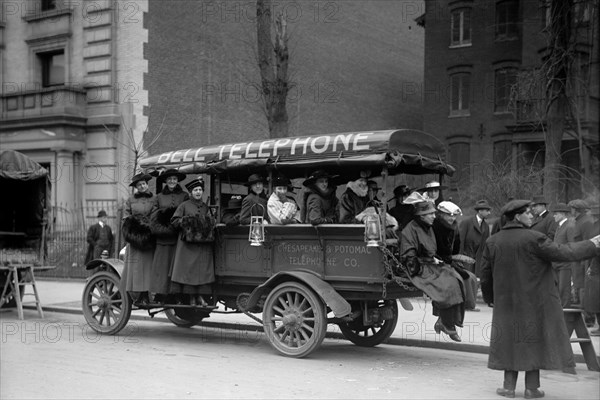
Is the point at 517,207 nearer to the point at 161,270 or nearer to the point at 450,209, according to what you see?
the point at 450,209

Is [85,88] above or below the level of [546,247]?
above

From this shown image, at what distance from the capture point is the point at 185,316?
11.9 m

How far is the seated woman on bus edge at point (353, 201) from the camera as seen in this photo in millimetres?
9320

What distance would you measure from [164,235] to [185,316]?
1809mm

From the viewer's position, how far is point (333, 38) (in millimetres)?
35031

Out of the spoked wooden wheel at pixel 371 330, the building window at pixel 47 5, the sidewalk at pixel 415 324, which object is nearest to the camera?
the spoked wooden wheel at pixel 371 330

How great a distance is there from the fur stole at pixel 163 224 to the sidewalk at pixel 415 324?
102 inches

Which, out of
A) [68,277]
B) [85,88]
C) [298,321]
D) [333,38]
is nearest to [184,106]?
[85,88]

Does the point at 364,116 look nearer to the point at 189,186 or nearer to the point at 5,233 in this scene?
the point at 5,233

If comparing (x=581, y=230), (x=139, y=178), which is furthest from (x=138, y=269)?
(x=581, y=230)

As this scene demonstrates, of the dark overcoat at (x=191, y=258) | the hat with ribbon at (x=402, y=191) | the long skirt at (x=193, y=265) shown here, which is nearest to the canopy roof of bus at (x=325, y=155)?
the hat with ribbon at (x=402, y=191)

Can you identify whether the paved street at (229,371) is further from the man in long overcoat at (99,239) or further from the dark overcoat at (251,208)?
the man in long overcoat at (99,239)

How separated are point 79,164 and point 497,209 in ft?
43.3

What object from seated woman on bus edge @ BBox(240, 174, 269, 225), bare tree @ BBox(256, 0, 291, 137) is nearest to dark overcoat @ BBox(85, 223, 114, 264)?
bare tree @ BBox(256, 0, 291, 137)
